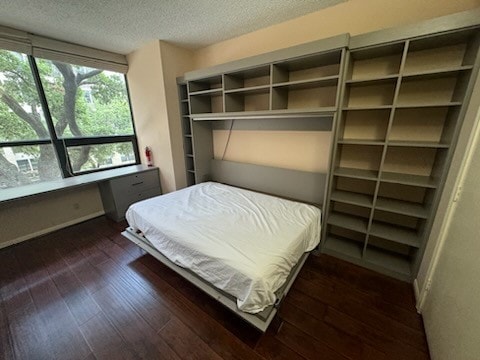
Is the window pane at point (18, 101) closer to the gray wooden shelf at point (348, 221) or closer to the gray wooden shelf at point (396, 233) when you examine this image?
the gray wooden shelf at point (348, 221)

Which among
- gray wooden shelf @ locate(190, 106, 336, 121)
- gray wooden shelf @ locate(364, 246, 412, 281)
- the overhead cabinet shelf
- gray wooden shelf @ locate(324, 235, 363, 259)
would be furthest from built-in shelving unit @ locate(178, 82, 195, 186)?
gray wooden shelf @ locate(364, 246, 412, 281)

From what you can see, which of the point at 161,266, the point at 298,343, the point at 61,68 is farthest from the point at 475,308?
the point at 61,68

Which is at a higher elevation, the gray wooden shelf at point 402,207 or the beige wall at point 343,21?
the beige wall at point 343,21

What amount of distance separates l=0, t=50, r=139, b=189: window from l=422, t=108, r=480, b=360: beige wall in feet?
13.6

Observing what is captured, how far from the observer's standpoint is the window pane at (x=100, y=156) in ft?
9.68

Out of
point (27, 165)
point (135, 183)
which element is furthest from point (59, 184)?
point (135, 183)

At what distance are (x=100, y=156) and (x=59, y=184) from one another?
804 millimetres

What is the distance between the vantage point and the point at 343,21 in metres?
1.87

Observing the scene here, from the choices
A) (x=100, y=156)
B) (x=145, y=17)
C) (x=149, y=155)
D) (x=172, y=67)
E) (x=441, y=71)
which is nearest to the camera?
(x=441, y=71)

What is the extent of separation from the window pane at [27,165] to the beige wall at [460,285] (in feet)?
14.0

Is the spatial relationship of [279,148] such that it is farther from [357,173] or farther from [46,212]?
[46,212]

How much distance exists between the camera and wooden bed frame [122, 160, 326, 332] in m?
1.36

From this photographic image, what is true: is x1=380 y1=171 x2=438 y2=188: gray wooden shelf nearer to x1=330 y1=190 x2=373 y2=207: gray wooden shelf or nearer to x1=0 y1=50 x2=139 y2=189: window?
x1=330 y1=190 x2=373 y2=207: gray wooden shelf

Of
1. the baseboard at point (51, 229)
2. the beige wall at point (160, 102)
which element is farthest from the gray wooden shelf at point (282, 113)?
the baseboard at point (51, 229)
